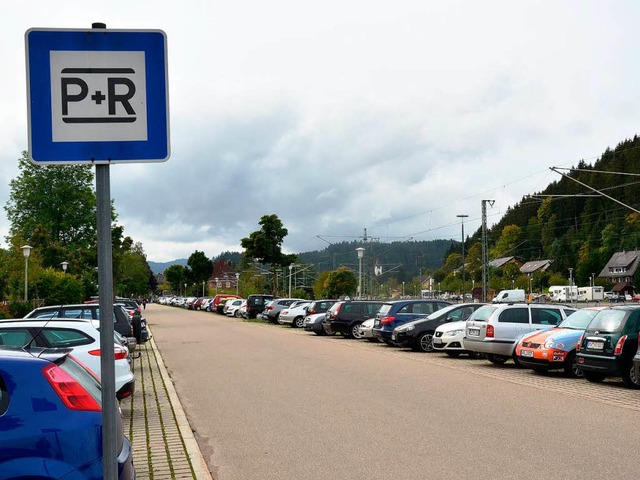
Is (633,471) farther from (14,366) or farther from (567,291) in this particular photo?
(567,291)

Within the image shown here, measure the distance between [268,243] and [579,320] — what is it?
5344 centimetres

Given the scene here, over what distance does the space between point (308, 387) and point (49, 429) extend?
36.5 feet

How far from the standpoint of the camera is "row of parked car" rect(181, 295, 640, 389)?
52.9 ft

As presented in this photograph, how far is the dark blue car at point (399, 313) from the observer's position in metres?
28.8

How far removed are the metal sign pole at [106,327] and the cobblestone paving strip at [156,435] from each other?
4.74 metres

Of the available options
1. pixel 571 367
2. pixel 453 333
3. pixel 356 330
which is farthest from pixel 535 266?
pixel 571 367

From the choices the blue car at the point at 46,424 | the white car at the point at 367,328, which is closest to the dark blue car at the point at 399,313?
the white car at the point at 367,328

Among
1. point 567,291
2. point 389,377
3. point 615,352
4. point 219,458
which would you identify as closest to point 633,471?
point 219,458

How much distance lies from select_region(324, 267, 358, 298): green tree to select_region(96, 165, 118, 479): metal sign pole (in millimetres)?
78464

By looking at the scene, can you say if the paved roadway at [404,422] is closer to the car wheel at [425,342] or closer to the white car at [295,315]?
the car wheel at [425,342]

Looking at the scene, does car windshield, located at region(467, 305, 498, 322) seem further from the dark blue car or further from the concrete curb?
the concrete curb

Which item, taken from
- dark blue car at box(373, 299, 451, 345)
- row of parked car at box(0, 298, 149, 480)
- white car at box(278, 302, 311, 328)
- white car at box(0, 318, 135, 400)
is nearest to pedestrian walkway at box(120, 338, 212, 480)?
white car at box(0, 318, 135, 400)

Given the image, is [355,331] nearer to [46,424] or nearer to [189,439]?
[189,439]

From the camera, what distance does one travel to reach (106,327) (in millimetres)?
3359
